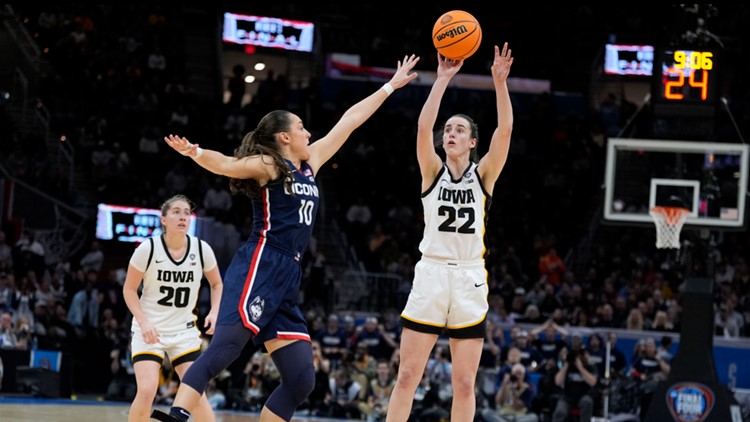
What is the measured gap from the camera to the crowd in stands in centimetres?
1734

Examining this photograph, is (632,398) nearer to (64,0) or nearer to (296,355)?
(296,355)

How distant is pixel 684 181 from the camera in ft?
47.8

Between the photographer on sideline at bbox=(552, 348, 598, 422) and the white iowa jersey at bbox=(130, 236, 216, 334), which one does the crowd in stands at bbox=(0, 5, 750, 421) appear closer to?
the photographer on sideline at bbox=(552, 348, 598, 422)

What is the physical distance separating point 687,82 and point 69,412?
879cm

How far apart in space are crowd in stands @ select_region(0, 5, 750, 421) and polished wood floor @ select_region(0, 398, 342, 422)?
1025 mm

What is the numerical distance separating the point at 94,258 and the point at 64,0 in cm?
935

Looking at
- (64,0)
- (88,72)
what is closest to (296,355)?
(88,72)

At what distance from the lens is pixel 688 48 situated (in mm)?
14102

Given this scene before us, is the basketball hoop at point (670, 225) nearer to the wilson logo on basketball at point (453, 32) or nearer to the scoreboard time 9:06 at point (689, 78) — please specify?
the scoreboard time 9:06 at point (689, 78)

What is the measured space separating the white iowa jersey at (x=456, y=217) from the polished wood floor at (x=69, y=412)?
6.45 meters

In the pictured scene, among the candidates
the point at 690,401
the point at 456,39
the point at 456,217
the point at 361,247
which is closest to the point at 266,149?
the point at 456,217

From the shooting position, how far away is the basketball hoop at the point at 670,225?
46.2ft

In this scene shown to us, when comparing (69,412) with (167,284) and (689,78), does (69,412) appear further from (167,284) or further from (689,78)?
(689,78)

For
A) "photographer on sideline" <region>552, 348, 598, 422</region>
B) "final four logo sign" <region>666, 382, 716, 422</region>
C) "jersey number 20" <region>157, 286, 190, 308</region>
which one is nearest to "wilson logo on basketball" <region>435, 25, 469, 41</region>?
A: "jersey number 20" <region>157, 286, 190, 308</region>
